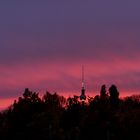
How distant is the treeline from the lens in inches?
2884

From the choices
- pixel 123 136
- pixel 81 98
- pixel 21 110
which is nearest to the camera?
pixel 123 136

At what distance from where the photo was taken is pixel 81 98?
9019 cm

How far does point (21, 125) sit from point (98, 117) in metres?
9.44

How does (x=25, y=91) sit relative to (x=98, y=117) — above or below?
above

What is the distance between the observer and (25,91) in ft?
268

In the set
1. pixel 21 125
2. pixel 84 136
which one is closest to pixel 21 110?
pixel 21 125

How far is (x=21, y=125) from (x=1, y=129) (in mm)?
3507

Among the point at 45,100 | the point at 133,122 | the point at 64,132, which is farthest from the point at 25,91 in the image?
the point at 133,122

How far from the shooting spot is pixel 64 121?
79.7m

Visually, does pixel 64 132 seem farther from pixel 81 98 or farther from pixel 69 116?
pixel 81 98

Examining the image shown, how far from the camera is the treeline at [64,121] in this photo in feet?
240

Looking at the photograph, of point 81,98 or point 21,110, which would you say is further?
point 81,98

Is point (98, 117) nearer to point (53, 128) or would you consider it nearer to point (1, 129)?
point (53, 128)

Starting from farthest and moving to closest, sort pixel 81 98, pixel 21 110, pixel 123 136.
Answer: pixel 81 98 < pixel 21 110 < pixel 123 136
